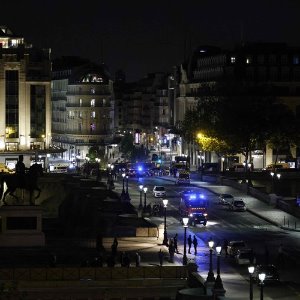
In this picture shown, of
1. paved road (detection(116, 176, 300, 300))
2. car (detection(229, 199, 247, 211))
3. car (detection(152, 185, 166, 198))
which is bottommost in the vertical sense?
paved road (detection(116, 176, 300, 300))

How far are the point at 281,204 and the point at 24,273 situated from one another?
53.4 meters

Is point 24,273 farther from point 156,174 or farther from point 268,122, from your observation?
point 156,174

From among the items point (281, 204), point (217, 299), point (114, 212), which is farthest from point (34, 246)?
point (281, 204)

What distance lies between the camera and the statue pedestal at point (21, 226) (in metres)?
79.2

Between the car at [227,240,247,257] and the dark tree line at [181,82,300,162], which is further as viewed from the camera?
the dark tree line at [181,82,300,162]

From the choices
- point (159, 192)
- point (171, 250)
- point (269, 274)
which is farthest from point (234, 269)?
point (159, 192)

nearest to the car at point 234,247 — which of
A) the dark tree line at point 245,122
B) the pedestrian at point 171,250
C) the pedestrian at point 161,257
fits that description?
the pedestrian at point 171,250

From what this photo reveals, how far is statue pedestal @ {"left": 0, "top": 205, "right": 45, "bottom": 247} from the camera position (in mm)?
79250

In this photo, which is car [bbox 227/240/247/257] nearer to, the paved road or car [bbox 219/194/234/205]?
the paved road

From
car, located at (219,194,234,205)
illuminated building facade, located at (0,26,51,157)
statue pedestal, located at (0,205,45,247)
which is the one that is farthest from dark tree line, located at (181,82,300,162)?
statue pedestal, located at (0,205,45,247)

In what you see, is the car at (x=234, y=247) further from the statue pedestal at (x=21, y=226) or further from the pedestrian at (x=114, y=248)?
the statue pedestal at (x=21, y=226)

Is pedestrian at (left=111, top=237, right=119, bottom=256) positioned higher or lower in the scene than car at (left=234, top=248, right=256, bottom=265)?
higher

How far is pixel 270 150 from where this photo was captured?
176m

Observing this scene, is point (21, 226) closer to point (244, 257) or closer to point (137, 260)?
point (137, 260)
